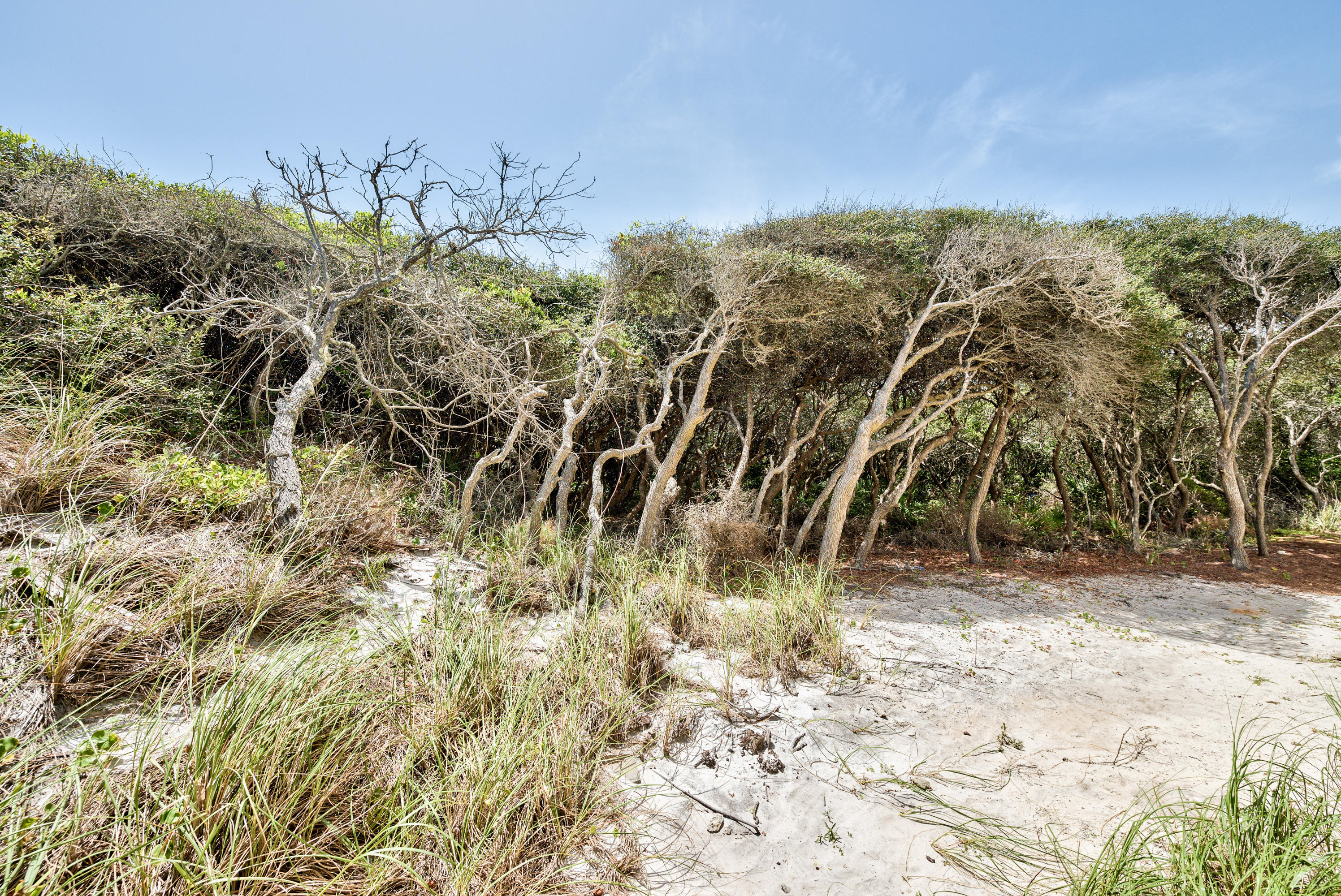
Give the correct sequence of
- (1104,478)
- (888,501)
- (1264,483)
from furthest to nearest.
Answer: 1. (1104,478)
2. (1264,483)
3. (888,501)

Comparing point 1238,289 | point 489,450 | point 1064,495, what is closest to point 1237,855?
point 489,450

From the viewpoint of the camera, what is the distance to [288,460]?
4.66m

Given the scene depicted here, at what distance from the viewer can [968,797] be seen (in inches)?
107

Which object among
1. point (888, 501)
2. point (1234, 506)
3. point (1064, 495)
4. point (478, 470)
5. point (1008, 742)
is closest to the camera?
point (1008, 742)

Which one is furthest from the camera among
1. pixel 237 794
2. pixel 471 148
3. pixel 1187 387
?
pixel 1187 387

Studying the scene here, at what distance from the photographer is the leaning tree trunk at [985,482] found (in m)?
8.38

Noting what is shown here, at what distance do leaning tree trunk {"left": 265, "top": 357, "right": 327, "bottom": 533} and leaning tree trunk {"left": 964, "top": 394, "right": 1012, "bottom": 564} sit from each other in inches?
350

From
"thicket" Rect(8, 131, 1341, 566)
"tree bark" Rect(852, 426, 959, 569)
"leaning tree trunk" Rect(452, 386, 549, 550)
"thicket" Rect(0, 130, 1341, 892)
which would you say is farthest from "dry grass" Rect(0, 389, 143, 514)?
"tree bark" Rect(852, 426, 959, 569)

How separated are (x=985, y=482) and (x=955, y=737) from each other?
6.19 metres

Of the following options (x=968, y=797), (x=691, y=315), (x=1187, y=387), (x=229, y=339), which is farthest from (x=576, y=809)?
(x=1187, y=387)

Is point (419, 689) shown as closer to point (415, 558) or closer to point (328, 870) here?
point (328, 870)

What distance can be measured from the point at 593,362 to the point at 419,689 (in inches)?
187

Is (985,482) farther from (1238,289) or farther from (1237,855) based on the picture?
(1237,855)

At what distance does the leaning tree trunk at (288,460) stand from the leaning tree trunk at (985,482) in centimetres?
890
